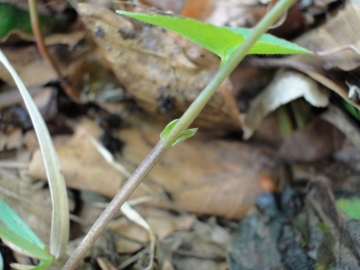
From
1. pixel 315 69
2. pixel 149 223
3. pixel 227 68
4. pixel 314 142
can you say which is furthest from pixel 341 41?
pixel 149 223

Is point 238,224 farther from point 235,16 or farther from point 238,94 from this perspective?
point 235,16

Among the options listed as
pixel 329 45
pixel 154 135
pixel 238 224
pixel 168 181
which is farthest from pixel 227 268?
pixel 329 45

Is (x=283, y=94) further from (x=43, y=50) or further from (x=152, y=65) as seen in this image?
(x=43, y=50)

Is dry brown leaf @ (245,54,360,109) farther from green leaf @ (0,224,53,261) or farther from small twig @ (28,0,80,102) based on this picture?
green leaf @ (0,224,53,261)

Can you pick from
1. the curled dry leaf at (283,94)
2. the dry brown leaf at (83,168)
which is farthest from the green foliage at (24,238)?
the curled dry leaf at (283,94)

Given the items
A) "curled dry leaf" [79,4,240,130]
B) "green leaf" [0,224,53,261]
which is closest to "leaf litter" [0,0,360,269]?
"curled dry leaf" [79,4,240,130]

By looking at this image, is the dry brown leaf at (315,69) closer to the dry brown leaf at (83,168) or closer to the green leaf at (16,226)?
the dry brown leaf at (83,168)
